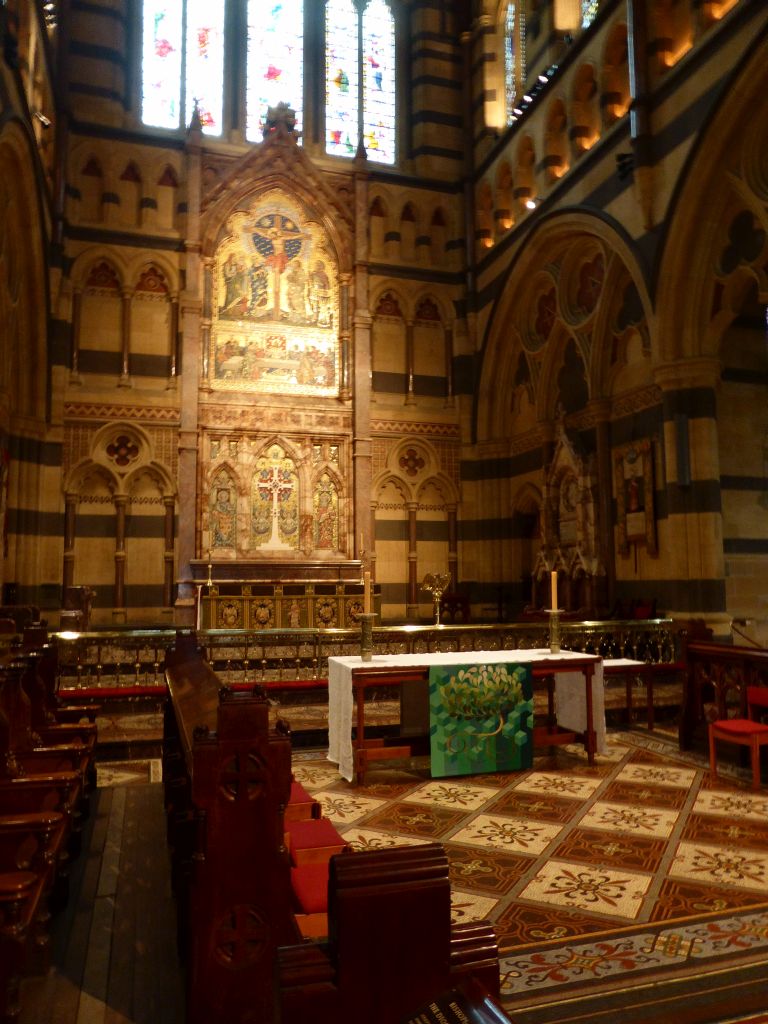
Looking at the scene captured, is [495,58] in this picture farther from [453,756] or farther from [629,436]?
[453,756]

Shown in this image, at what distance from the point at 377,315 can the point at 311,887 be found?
15.4 metres

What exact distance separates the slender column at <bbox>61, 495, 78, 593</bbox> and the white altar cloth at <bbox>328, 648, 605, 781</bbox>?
9842mm

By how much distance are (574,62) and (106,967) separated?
584 inches

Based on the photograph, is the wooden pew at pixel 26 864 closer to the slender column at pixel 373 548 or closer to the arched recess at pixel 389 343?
the slender column at pixel 373 548

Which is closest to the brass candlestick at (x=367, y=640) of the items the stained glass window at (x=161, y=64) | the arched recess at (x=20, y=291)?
the arched recess at (x=20, y=291)

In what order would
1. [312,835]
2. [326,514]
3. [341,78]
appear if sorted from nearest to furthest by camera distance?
[312,835]
[326,514]
[341,78]

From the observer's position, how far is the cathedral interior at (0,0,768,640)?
1116cm

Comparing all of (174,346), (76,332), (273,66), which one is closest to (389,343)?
(174,346)

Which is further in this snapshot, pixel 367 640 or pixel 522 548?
pixel 522 548

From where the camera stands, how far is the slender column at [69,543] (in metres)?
14.6

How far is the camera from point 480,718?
6078 millimetres

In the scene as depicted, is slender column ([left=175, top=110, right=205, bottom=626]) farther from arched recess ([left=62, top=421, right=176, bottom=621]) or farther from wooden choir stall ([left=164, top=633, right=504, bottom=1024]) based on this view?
wooden choir stall ([left=164, top=633, right=504, bottom=1024])

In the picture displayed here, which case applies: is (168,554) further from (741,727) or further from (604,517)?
(741,727)

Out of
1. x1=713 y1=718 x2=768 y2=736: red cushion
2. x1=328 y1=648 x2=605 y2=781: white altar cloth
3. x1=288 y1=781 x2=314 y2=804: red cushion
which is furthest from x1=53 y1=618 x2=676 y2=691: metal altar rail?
x1=288 y1=781 x2=314 y2=804: red cushion
